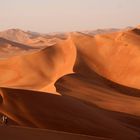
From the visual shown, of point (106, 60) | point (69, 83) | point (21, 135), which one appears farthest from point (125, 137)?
point (106, 60)

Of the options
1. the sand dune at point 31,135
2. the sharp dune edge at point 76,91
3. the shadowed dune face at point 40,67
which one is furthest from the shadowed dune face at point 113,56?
the sand dune at point 31,135

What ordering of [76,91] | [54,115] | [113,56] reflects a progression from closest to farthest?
[54,115]
[76,91]
[113,56]

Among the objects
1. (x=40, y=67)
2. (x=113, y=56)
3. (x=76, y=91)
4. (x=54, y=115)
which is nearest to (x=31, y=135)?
(x=54, y=115)

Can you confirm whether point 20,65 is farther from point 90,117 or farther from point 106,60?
point 90,117

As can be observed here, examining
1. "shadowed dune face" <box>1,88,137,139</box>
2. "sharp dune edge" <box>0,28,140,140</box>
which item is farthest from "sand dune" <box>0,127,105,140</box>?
"shadowed dune face" <box>1,88,137,139</box>

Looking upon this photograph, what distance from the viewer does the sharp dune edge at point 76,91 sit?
8.64 meters

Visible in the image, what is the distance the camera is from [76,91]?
16.8 m

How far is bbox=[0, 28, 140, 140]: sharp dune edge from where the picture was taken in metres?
8.64

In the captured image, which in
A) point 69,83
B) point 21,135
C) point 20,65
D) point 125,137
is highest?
point 21,135

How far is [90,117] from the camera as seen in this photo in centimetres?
1008

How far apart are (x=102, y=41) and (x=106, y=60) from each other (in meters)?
2.87

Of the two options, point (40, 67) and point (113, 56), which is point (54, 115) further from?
point (113, 56)

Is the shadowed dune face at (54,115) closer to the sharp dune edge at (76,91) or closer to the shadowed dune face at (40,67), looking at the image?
the sharp dune edge at (76,91)

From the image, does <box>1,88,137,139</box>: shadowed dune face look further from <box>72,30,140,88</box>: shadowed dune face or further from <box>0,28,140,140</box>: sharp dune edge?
<box>72,30,140,88</box>: shadowed dune face
